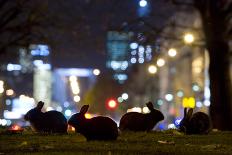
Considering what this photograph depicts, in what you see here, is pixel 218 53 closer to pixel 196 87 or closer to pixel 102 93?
pixel 196 87

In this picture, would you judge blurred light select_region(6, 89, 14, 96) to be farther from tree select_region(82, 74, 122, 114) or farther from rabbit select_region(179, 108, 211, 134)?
rabbit select_region(179, 108, 211, 134)

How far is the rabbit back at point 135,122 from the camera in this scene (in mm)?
15685

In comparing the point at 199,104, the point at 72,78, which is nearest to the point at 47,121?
the point at 199,104

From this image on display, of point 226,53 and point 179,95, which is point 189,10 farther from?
point 179,95

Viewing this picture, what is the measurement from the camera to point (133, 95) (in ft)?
377

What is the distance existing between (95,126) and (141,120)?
3404 millimetres

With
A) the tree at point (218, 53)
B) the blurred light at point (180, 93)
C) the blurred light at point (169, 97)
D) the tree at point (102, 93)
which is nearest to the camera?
the tree at point (218, 53)

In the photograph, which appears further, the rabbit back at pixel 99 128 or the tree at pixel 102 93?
the tree at pixel 102 93

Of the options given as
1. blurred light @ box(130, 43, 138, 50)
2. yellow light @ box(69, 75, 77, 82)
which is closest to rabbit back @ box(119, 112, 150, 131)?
Answer: blurred light @ box(130, 43, 138, 50)

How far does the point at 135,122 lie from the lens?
15.9 m

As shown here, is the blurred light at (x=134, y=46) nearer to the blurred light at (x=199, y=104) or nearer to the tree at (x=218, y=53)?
the tree at (x=218, y=53)

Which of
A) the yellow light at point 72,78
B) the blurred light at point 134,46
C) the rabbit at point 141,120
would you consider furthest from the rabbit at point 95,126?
the yellow light at point 72,78

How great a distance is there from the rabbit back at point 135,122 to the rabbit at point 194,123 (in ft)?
3.14

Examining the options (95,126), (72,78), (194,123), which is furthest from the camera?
(72,78)
